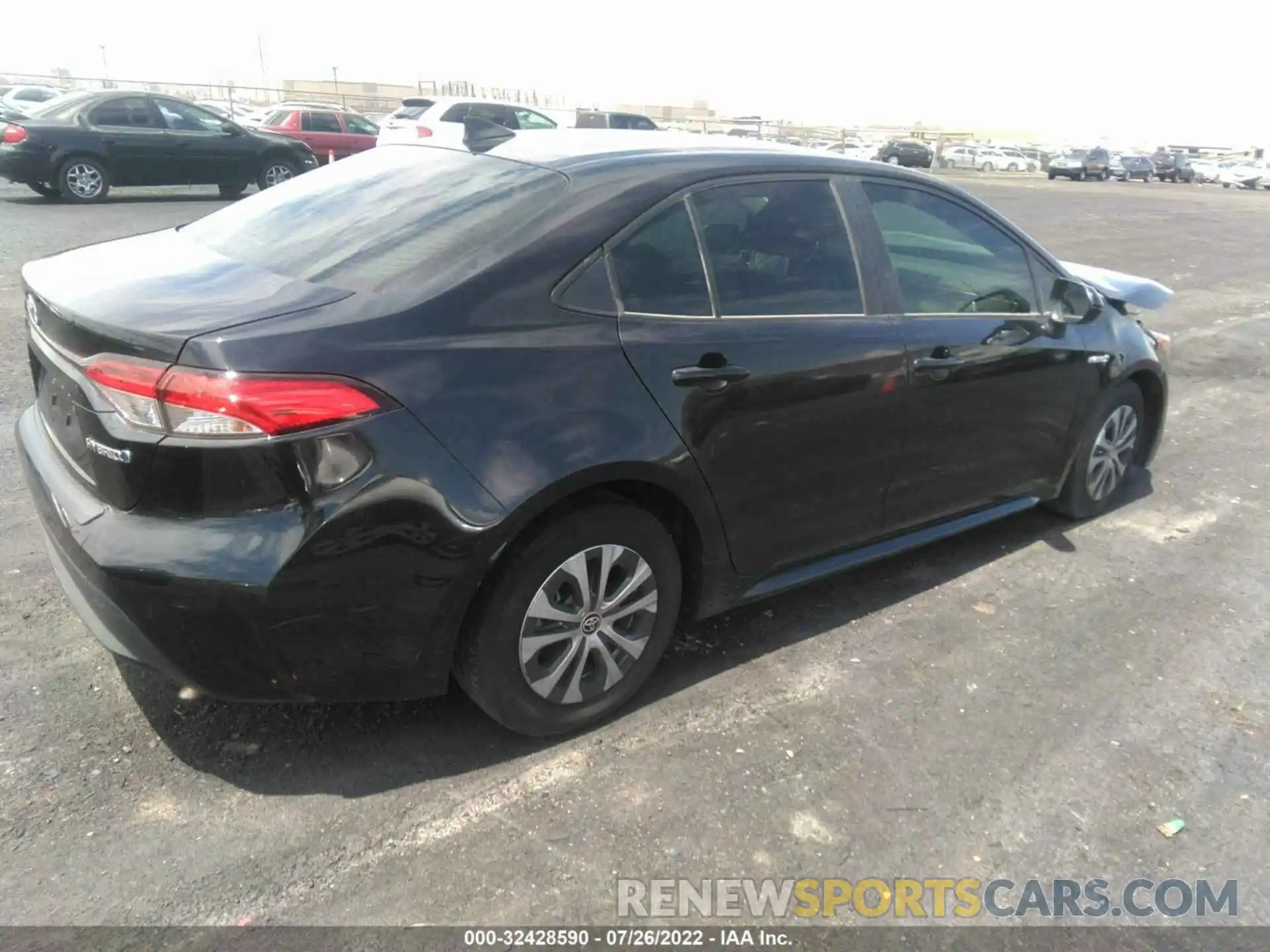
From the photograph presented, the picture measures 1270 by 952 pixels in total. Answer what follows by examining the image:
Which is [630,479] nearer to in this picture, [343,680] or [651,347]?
[651,347]

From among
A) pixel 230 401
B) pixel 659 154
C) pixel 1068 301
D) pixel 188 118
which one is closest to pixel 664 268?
pixel 659 154

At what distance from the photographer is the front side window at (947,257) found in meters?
3.61

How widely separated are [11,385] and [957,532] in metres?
5.41

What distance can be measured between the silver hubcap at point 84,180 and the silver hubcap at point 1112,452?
15123 mm

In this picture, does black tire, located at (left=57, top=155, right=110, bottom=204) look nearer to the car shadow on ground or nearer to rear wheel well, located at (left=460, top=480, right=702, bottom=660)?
the car shadow on ground

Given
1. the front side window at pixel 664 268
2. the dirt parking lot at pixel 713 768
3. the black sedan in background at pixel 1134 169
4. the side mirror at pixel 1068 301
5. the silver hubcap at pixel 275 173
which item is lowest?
the black sedan in background at pixel 1134 169

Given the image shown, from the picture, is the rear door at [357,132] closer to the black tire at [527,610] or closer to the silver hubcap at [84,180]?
the silver hubcap at [84,180]

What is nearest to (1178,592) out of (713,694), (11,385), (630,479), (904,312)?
(904,312)

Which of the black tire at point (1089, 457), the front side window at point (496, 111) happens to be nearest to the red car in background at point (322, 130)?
the front side window at point (496, 111)

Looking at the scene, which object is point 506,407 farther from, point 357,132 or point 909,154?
point 909,154

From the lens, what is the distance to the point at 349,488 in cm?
235

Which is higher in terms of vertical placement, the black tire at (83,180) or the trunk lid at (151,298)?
the trunk lid at (151,298)

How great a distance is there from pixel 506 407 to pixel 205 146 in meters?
15.4

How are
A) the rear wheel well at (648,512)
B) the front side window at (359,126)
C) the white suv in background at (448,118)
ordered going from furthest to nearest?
1. the front side window at (359,126)
2. the white suv in background at (448,118)
3. the rear wheel well at (648,512)
